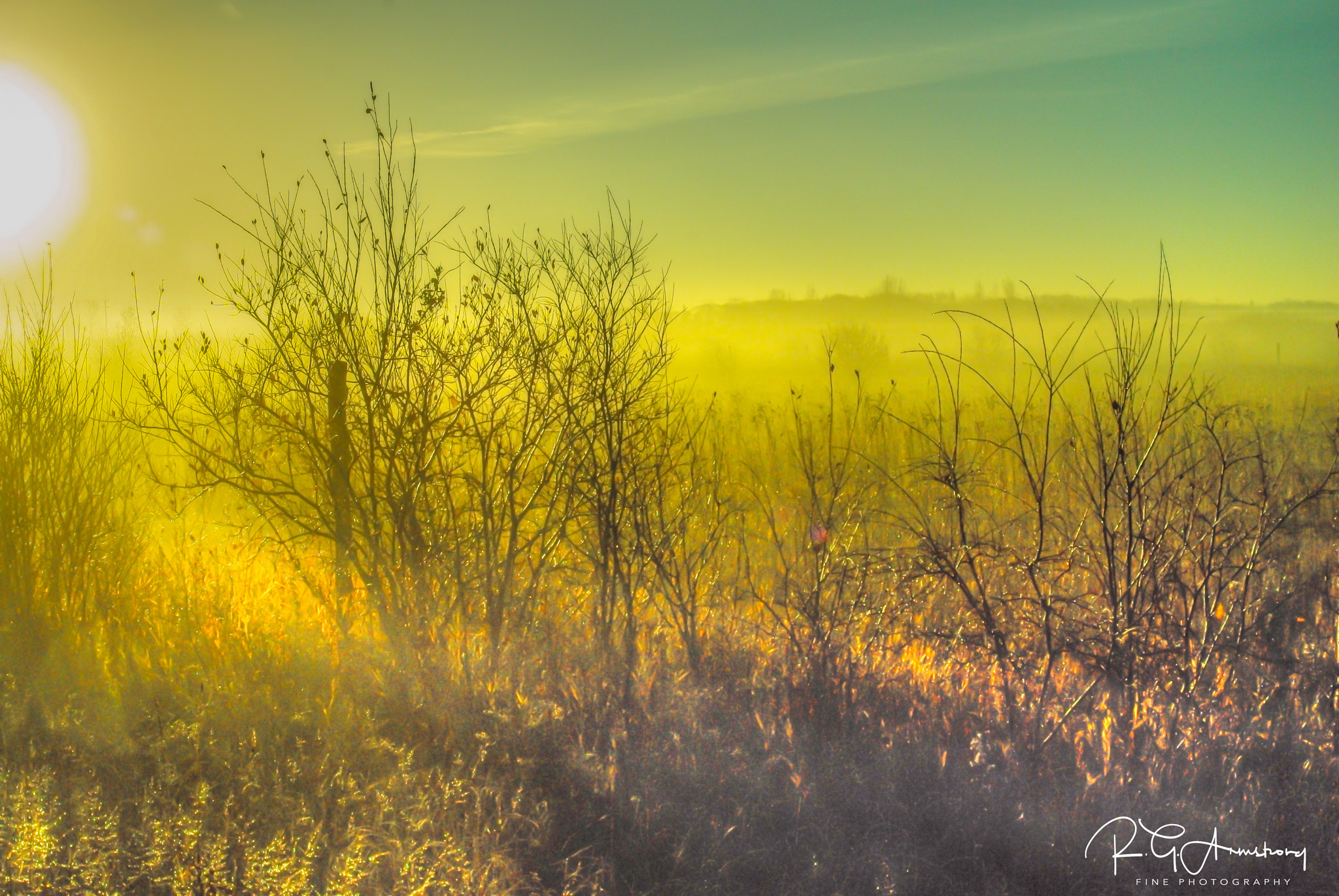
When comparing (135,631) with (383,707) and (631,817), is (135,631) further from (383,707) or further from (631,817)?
(631,817)

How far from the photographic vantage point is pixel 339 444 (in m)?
5.99

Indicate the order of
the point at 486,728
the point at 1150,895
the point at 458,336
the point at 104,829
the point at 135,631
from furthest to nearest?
the point at 135,631
the point at 458,336
the point at 486,728
the point at 104,829
the point at 1150,895

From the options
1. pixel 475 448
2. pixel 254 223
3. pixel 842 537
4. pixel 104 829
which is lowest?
pixel 104 829

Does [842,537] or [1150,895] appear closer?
[1150,895]

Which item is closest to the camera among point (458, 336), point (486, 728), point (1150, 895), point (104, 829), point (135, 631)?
point (1150, 895)

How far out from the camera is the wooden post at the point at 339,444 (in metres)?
5.97

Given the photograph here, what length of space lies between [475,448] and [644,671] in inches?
71.3

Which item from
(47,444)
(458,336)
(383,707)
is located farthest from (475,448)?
(47,444)

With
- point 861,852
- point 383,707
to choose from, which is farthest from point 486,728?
point 861,852

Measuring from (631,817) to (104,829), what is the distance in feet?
8.19

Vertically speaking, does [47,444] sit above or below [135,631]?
above

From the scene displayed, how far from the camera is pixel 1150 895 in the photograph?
4043 mm

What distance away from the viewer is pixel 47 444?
747cm

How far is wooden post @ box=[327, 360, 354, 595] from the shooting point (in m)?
5.97
